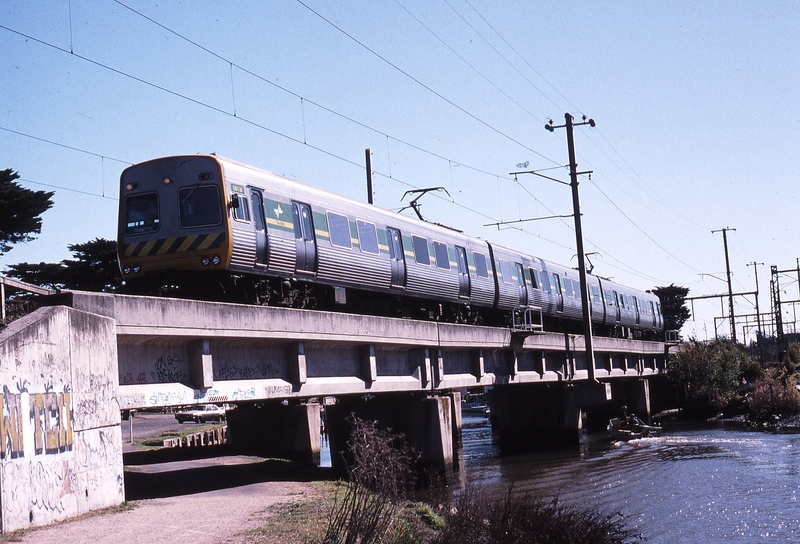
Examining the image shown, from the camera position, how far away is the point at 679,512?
1886 centimetres

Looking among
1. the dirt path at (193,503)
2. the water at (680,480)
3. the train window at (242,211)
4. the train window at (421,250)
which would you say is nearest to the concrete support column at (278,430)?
the dirt path at (193,503)

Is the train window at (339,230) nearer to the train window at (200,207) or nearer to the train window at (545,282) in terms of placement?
the train window at (200,207)

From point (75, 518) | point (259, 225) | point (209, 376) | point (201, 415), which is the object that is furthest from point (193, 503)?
point (201, 415)

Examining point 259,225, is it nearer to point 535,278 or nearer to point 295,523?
point 295,523

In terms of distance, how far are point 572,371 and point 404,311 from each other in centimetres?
1148

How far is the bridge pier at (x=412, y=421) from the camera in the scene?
73.4ft

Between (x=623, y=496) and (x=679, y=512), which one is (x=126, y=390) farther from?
(x=623, y=496)

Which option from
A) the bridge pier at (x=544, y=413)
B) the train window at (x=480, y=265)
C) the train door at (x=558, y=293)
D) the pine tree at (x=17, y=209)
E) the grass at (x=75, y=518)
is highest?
the pine tree at (x=17, y=209)

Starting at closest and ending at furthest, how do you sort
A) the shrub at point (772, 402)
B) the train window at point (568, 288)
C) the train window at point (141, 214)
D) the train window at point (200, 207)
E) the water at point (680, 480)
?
the train window at point (200, 207), the train window at point (141, 214), the water at point (680, 480), the train window at point (568, 288), the shrub at point (772, 402)

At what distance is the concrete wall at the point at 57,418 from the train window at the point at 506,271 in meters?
19.3

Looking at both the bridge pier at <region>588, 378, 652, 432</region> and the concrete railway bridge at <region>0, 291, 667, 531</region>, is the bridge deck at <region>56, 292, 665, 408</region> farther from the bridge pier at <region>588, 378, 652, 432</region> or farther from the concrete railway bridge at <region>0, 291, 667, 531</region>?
the bridge pier at <region>588, 378, 652, 432</region>

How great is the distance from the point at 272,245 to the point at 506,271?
14.5 m

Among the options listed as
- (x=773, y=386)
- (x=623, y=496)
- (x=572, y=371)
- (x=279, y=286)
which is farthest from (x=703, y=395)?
(x=279, y=286)

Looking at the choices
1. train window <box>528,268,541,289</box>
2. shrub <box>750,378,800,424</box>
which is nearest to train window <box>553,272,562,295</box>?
train window <box>528,268,541,289</box>
